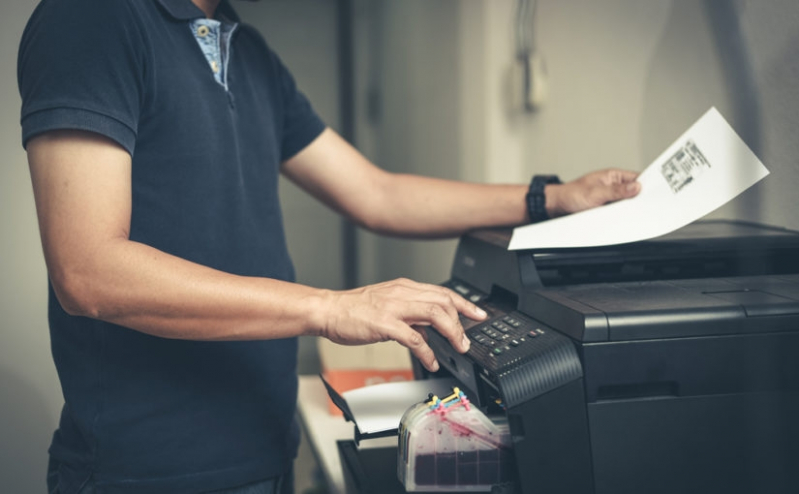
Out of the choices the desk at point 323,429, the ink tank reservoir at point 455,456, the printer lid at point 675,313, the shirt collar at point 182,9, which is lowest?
the desk at point 323,429

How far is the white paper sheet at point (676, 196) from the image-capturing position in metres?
0.84

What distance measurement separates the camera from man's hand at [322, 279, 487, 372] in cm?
74

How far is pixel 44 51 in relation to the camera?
29.4 inches

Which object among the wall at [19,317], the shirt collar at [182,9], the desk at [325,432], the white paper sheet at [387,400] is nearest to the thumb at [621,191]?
the white paper sheet at [387,400]

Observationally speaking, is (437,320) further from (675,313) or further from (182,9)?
(182,9)

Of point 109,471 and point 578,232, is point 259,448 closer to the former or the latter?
point 109,471

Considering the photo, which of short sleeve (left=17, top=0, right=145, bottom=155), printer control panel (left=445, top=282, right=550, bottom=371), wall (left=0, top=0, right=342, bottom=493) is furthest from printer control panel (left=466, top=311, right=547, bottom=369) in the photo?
wall (left=0, top=0, right=342, bottom=493)

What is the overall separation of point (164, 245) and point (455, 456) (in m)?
0.44

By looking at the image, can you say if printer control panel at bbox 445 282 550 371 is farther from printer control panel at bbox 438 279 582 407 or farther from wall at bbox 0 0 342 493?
wall at bbox 0 0 342 493

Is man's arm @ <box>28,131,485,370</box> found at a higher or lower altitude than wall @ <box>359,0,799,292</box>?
lower

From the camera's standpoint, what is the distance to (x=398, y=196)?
126 cm

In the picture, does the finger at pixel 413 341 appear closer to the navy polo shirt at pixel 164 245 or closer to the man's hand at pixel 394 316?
the man's hand at pixel 394 316

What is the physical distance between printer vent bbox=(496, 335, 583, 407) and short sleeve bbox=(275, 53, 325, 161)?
69cm

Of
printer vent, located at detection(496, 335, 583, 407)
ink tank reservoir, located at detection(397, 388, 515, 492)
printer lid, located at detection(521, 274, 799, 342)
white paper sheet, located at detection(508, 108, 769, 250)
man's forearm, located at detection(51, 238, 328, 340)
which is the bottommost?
ink tank reservoir, located at detection(397, 388, 515, 492)
